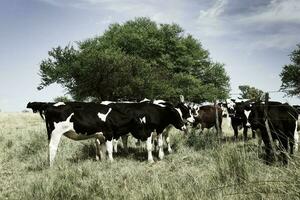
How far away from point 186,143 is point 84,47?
3551 centimetres

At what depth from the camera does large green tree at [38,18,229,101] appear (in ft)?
136

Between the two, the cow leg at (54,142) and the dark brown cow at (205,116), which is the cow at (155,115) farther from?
the dark brown cow at (205,116)

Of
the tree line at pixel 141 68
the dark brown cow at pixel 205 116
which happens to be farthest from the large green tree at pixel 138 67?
the dark brown cow at pixel 205 116

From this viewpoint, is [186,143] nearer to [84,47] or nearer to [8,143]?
[8,143]

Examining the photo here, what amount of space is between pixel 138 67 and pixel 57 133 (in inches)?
1161

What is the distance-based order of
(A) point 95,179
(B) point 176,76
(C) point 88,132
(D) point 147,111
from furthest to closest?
(B) point 176,76 → (D) point 147,111 → (C) point 88,132 → (A) point 95,179

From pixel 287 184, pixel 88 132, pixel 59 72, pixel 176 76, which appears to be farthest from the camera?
pixel 176 76

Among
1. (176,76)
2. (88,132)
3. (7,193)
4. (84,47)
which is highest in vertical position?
(84,47)

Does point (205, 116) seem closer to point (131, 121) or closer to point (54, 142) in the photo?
point (131, 121)

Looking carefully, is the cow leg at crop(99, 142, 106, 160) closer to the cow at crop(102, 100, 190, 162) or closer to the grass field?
the grass field

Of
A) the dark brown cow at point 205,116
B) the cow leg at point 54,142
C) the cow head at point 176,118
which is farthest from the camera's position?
the dark brown cow at point 205,116

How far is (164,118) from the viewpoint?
54.0ft

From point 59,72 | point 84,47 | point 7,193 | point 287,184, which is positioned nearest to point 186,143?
point 7,193

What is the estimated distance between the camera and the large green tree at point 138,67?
41344mm
